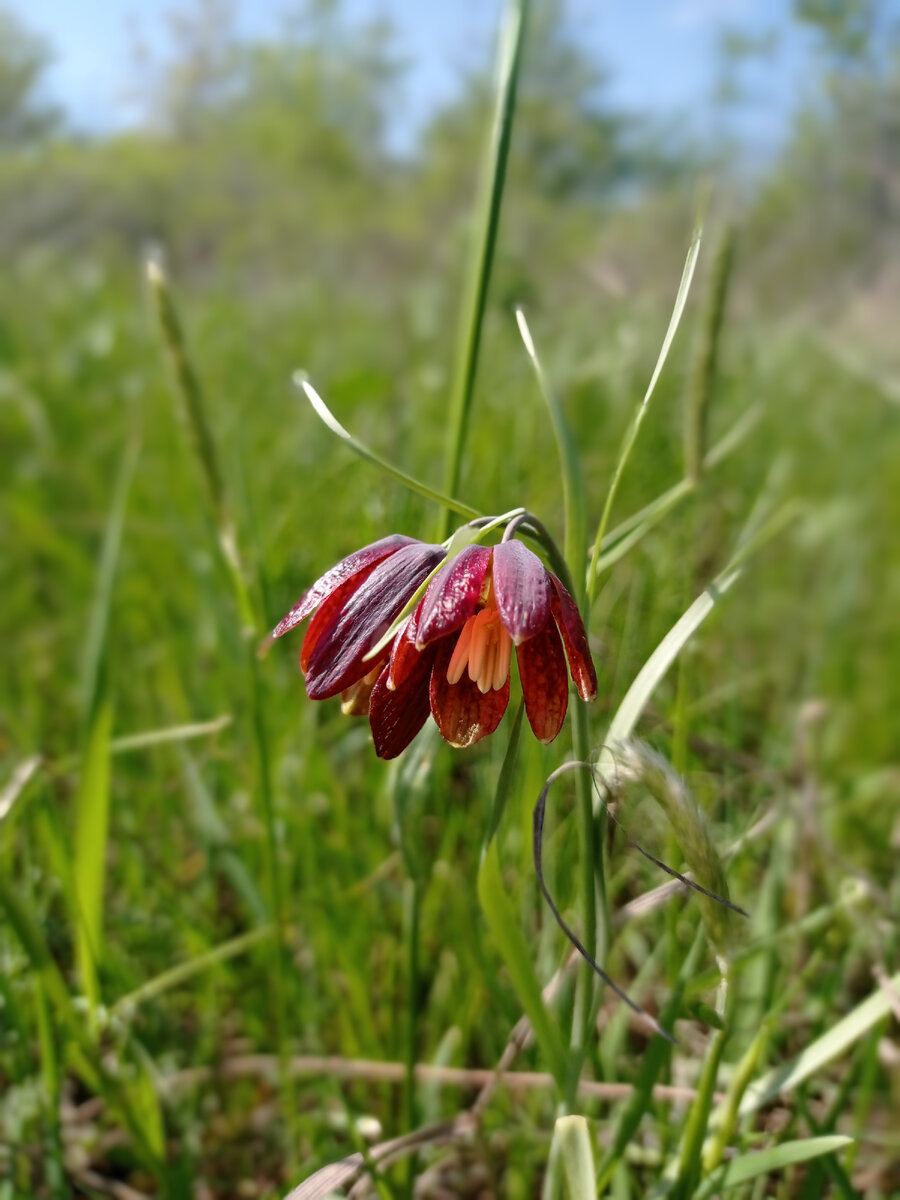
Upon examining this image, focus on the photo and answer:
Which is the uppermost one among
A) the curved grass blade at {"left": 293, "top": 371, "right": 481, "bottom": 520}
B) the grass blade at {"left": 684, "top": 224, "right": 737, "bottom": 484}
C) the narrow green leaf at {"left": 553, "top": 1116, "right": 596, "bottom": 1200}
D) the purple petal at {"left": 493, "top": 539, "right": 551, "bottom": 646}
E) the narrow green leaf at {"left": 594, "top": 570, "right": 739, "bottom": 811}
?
the grass blade at {"left": 684, "top": 224, "right": 737, "bottom": 484}

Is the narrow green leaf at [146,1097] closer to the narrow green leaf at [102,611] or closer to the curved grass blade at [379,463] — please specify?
the narrow green leaf at [102,611]

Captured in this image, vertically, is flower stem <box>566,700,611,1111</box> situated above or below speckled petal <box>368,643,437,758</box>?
below

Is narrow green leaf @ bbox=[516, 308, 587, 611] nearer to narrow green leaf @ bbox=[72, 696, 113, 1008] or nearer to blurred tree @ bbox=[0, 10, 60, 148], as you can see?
narrow green leaf @ bbox=[72, 696, 113, 1008]

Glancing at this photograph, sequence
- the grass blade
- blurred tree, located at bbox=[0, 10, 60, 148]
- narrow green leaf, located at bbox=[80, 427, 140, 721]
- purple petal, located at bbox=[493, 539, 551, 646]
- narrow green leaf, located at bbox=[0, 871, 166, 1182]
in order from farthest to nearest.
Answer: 1. blurred tree, located at bbox=[0, 10, 60, 148]
2. narrow green leaf, located at bbox=[80, 427, 140, 721]
3. the grass blade
4. narrow green leaf, located at bbox=[0, 871, 166, 1182]
5. purple petal, located at bbox=[493, 539, 551, 646]

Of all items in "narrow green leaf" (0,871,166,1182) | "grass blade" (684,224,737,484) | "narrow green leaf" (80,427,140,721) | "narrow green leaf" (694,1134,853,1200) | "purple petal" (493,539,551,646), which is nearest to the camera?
"purple petal" (493,539,551,646)

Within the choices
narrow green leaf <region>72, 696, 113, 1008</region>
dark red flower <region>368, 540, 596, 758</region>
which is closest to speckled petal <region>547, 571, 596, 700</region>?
dark red flower <region>368, 540, 596, 758</region>

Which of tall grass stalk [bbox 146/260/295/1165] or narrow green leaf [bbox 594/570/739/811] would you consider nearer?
narrow green leaf [bbox 594/570/739/811]

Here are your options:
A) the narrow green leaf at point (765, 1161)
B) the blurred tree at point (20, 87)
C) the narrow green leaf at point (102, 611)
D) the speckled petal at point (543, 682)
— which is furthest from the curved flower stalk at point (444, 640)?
the blurred tree at point (20, 87)

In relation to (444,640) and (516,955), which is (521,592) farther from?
(516,955)
